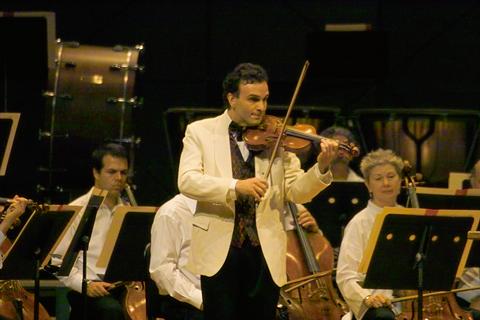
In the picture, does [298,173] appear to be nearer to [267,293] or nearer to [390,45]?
[267,293]

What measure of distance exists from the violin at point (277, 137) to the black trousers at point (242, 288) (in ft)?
1.33

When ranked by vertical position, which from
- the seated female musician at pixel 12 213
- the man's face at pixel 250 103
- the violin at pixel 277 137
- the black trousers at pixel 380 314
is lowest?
the black trousers at pixel 380 314

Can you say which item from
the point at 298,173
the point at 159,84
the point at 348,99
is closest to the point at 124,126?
the point at 159,84

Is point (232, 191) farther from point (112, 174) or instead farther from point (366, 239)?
point (112, 174)

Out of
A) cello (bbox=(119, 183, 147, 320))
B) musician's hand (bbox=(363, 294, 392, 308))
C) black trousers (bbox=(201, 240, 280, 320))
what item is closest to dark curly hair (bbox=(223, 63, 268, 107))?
black trousers (bbox=(201, 240, 280, 320))

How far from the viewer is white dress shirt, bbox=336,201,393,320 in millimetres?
5445

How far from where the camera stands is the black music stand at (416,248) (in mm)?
4973

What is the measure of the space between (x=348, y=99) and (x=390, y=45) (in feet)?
1.71

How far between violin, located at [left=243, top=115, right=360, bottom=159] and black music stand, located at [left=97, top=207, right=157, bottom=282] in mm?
1055

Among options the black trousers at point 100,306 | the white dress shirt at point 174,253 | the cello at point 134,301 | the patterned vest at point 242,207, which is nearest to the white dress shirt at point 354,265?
the white dress shirt at point 174,253

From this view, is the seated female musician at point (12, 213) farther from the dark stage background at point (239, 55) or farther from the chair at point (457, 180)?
the dark stage background at point (239, 55)

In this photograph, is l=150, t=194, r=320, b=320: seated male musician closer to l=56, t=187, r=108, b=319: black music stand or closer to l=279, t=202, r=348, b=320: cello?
l=279, t=202, r=348, b=320: cello

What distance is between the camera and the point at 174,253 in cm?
564

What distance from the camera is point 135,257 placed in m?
5.66
